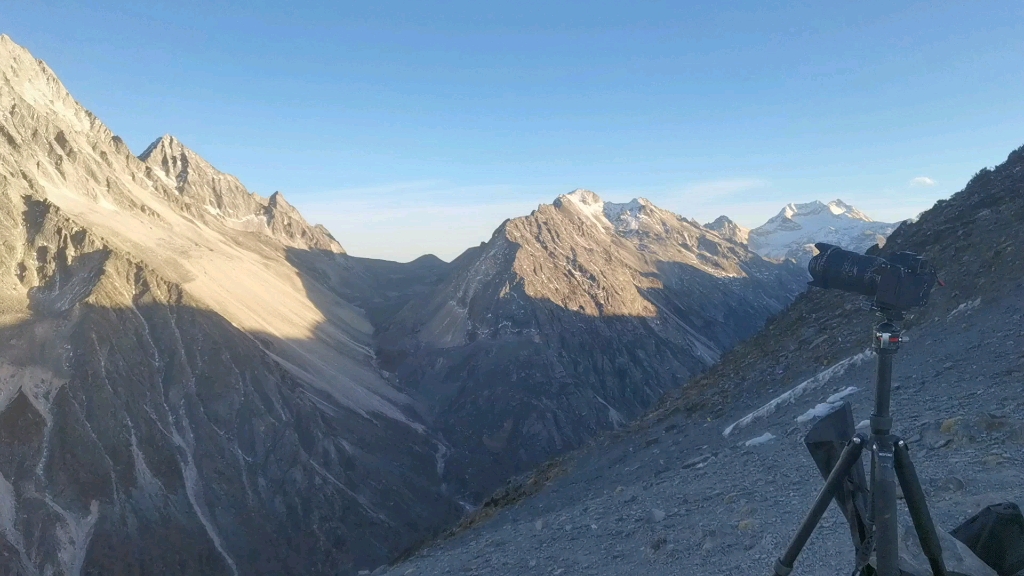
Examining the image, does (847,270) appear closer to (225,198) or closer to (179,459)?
(179,459)

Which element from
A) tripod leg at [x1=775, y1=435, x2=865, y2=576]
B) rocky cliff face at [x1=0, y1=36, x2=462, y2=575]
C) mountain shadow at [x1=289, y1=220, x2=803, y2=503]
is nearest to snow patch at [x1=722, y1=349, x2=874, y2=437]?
tripod leg at [x1=775, y1=435, x2=865, y2=576]

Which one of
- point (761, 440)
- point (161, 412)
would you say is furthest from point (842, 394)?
point (161, 412)

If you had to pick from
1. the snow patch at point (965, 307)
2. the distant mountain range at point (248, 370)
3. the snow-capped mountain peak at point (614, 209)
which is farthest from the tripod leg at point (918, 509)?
the snow-capped mountain peak at point (614, 209)

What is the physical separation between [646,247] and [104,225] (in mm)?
106991

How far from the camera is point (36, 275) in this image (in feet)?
174

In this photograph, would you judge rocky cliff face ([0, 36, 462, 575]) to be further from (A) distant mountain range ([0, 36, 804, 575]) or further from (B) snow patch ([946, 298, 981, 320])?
(B) snow patch ([946, 298, 981, 320])

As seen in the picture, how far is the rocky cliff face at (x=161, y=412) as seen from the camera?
42188 millimetres

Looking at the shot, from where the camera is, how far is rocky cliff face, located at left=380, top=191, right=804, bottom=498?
7100 cm

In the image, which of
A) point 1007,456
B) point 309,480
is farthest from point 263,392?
point 1007,456

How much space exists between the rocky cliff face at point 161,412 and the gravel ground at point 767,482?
37172 mm

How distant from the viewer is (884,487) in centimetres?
390

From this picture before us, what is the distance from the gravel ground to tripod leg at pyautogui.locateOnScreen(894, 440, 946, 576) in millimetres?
2418

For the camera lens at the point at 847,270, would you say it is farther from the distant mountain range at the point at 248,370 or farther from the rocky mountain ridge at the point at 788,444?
the distant mountain range at the point at 248,370

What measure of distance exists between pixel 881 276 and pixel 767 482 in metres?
6.28
